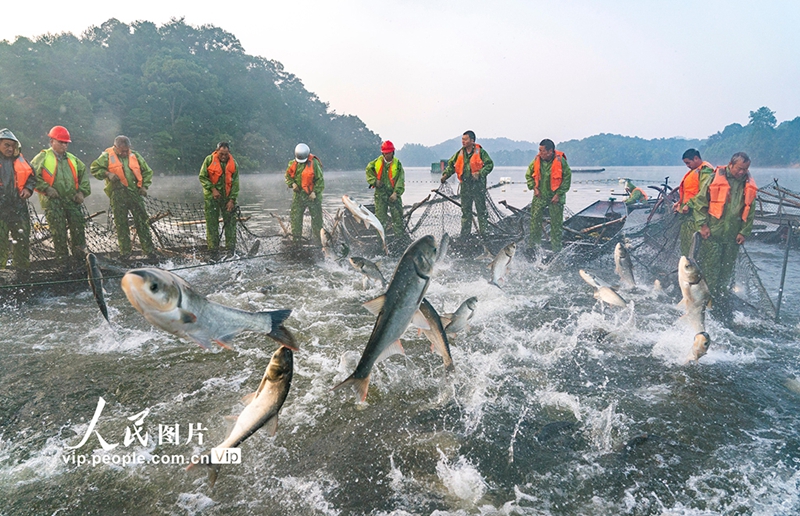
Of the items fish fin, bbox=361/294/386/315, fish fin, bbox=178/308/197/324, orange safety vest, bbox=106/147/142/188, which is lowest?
fish fin, bbox=361/294/386/315

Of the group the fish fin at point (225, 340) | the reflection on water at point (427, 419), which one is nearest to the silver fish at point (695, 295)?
the reflection on water at point (427, 419)

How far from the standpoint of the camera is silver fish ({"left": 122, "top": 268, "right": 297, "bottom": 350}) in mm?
2113

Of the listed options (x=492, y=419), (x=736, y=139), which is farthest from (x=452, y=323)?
(x=736, y=139)

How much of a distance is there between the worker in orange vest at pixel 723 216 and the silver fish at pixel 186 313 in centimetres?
729

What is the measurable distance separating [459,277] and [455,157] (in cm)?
328

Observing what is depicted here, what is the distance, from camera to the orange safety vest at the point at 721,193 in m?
6.77

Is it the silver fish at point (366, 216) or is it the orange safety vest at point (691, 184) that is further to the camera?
A: the silver fish at point (366, 216)

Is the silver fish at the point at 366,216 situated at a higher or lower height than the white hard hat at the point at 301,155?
lower

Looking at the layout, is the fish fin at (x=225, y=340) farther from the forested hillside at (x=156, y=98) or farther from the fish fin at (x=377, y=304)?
the forested hillside at (x=156, y=98)

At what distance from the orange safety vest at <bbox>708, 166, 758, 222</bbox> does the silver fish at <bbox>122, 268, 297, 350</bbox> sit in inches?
285

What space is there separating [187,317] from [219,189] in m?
7.91

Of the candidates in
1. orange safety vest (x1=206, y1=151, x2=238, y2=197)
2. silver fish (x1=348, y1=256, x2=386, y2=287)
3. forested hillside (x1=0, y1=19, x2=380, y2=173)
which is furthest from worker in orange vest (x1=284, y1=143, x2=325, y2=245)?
forested hillside (x1=0, y1=19, x2=380, y2=173)

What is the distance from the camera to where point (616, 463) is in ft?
12.6

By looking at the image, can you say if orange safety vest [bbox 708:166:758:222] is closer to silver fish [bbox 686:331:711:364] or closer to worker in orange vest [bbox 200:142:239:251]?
silver fish [bbox 686:331:711:364]
